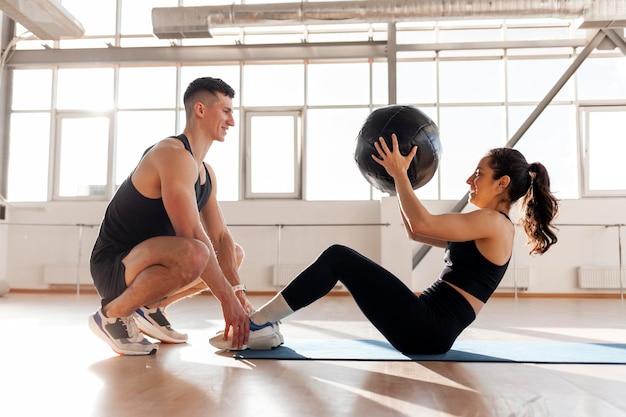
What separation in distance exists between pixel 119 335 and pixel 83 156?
19.0 ft

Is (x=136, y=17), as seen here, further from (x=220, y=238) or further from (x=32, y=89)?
(x=220, y=238)

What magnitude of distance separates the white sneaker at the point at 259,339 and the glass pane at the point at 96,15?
629 cm

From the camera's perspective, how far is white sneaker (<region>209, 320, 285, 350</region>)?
214 cm

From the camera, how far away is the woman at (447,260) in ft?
6.28

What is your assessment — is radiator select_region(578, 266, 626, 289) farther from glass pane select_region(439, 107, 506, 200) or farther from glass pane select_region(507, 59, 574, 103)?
glass pane select_region(507, 59, 574, 103)

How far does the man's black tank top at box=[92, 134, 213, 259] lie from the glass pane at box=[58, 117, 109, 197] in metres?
5.33

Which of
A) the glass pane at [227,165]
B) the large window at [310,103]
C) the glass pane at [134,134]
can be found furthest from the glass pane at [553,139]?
the glass pane at [134,134]

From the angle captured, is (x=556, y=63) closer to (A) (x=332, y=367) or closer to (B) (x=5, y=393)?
(A) (x=332, y=367)

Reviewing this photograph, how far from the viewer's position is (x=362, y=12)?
5453 mm

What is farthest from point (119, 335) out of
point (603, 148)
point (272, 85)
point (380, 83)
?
point (603, 148)

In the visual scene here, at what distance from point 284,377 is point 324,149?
5.45m

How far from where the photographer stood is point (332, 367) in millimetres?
1854

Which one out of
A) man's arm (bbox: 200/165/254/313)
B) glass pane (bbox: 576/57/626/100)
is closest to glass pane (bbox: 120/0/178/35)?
glass pane (bbox: 576/57/626/100)

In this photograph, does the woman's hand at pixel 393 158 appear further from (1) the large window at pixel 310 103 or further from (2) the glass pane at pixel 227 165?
(2) the glass pane at pixel 227 165
